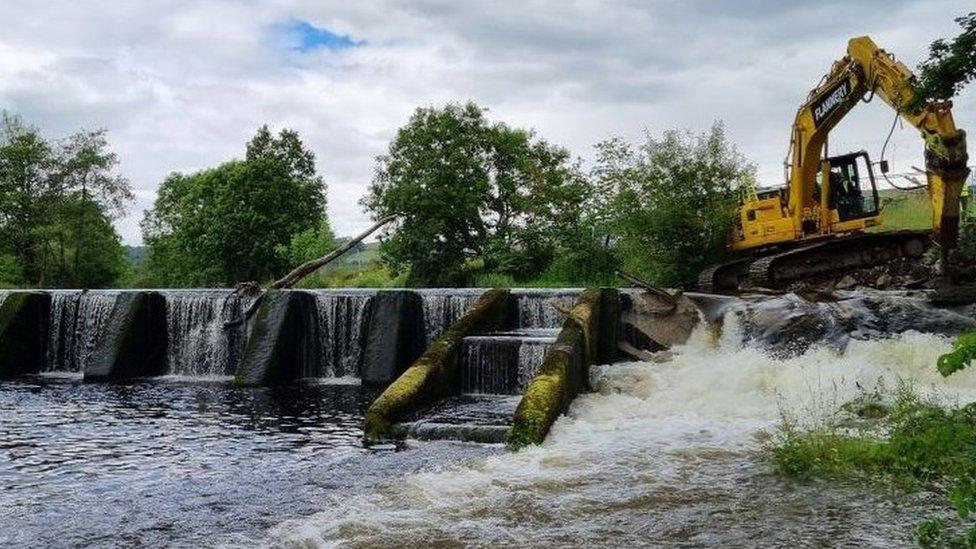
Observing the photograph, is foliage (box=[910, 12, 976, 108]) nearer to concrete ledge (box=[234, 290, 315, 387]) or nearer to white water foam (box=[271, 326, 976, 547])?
white water foam (box=[271, 326, 976, 547])

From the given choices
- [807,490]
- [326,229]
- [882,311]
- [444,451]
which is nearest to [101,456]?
[444,451]

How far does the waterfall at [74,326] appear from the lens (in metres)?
21.0

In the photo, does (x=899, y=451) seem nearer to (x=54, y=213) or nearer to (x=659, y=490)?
(x=659, y=490)

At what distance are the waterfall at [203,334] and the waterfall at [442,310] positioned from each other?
177 inches

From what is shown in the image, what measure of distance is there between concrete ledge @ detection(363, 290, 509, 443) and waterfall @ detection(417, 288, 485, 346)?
842mm

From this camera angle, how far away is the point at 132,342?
63.6 feet

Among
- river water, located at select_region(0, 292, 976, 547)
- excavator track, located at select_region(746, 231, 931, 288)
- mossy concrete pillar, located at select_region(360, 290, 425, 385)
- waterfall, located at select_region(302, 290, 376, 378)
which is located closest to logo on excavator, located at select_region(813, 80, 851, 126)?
excavator track, located at select_region(746, 231, 931, 288)

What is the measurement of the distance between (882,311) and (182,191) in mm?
59179

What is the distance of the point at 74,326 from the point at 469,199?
14.6m

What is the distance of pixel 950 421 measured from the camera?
531cm

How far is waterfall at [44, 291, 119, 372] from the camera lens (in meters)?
21.0

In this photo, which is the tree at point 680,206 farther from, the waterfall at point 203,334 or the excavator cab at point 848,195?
the waterfall at point 203,334

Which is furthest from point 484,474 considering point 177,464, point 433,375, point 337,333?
point 337,333

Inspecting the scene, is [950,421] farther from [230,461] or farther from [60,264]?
[60,264]
